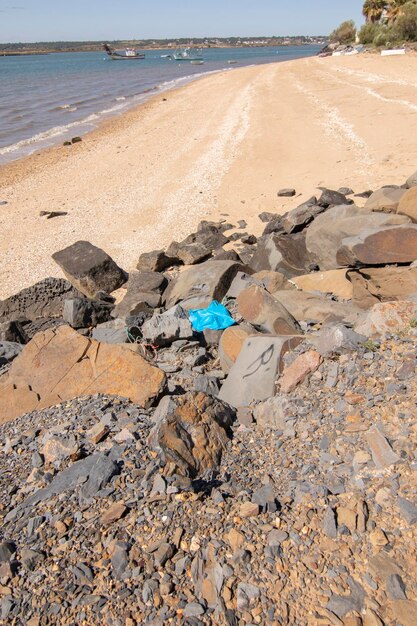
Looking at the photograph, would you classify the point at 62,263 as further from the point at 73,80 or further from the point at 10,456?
the point at 73,80

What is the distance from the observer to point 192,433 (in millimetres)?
4059

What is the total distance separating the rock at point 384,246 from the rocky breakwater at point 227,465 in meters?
0.02

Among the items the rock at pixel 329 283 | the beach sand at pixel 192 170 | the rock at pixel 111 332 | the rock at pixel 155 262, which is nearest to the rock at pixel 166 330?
the rock at pixel 111 332

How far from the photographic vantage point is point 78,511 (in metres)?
3.59

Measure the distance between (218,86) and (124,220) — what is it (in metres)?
32.6

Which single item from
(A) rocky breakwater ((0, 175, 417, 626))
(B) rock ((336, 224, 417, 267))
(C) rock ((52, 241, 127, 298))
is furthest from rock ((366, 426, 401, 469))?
(C) rock ((52, 241, 127, 298))

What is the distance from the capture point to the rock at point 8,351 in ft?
21.6

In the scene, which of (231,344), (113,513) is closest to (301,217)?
(231,344)

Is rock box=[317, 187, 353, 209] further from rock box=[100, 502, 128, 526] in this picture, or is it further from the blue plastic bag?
rock box=[100, 502, 128, 526]

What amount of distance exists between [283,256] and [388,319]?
10.4 ft

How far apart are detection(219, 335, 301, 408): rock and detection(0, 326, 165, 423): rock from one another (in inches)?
25.3

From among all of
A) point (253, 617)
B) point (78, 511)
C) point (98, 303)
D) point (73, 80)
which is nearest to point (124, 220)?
point (98, 303)

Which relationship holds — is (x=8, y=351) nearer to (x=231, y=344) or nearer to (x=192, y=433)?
(x=231, y=344)

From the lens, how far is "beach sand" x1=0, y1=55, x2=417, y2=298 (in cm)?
1119
